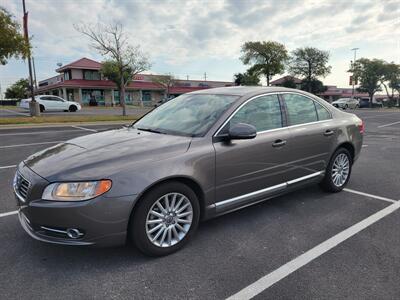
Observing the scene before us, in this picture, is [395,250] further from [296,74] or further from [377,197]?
[296,74]

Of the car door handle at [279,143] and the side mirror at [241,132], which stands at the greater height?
the side mirror at [241,132]

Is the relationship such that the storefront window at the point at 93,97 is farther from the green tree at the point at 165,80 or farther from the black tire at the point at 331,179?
the black tire at the point at 331,179


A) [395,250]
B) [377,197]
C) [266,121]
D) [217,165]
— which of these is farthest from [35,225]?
[377,197]

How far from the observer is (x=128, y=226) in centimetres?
285

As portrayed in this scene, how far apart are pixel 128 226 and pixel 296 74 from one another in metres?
56.9

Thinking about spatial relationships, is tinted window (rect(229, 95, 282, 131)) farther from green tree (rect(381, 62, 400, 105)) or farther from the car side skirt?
green tree (rect(381, 62, 400, 105))

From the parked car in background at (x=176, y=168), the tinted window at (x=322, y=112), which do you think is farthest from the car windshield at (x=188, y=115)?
the tinted window at (x=322, y=112)

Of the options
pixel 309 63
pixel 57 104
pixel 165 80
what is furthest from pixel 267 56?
pixel 57 104

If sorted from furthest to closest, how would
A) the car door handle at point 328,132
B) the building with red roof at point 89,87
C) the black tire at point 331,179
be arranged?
the building with red roof at point 89,87
the black tire at point 331,179
the car door handle at point 328,132

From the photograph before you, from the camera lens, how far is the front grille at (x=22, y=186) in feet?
9.31

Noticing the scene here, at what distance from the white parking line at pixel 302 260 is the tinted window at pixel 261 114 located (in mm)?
1464

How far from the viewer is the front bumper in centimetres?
262

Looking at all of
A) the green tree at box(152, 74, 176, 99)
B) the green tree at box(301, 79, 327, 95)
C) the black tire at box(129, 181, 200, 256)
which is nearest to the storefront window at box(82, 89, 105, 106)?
the green tree at box(152, 74, 176, 99)

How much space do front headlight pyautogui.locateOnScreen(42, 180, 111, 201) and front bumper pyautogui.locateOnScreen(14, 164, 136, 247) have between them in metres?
0.04
